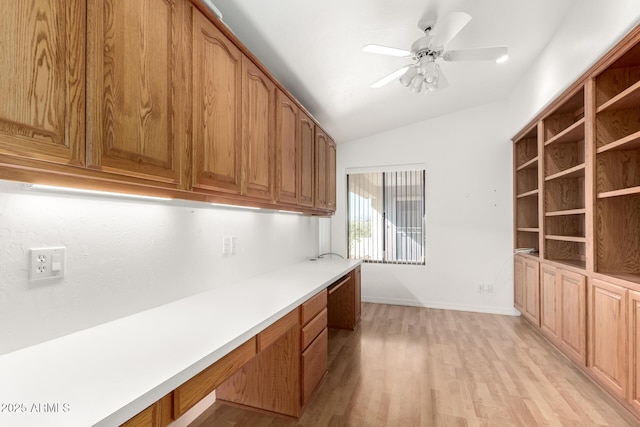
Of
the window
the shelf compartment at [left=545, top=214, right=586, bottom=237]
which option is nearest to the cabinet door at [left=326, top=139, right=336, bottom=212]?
the window

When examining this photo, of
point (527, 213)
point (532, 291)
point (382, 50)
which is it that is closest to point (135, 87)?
point (382, 50)

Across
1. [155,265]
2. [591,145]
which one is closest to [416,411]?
[155,265]

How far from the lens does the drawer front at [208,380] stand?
0.94 meters

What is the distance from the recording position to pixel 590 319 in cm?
232

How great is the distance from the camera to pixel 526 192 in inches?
153

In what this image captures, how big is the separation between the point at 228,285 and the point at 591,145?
9.62 ft

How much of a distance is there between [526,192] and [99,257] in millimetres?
4462

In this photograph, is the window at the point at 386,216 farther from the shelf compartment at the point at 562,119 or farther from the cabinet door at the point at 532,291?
the shelf compartment at the point at 562,119

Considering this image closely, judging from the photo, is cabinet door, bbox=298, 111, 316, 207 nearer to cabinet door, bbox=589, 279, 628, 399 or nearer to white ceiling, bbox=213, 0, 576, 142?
white ceiling, bbox=213, 0, 576, 142

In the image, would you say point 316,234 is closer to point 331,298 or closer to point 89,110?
point 331,298

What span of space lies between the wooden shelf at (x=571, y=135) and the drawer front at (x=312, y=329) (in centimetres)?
264

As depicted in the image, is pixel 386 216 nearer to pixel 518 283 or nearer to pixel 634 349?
pixel 518 283

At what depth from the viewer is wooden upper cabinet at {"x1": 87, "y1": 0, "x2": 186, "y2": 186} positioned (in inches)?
38.3

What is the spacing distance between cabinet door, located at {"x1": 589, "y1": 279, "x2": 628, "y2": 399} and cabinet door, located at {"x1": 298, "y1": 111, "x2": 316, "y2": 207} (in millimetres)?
2338
